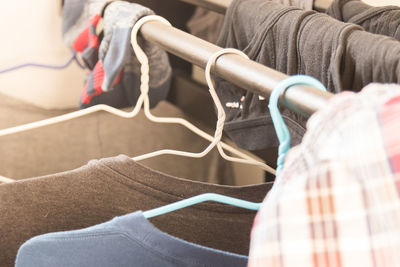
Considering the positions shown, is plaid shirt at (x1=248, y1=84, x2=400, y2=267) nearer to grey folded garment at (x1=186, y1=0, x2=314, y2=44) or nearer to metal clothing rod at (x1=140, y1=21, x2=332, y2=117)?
metal clothing rod at (x1=140, y1=21, x2=332, y2=117)

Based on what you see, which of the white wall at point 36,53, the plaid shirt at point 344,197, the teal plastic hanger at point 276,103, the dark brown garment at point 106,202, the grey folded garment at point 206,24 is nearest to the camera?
the plaid shirt at point 344,197

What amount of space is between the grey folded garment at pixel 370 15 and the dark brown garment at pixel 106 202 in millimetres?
224

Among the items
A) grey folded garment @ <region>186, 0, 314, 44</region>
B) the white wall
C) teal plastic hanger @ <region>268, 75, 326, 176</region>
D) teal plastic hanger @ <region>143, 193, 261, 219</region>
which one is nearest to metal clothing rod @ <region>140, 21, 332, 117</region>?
teal plastic hanger @ <region>268, 75, 326, 176</region>

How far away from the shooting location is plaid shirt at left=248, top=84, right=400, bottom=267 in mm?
330

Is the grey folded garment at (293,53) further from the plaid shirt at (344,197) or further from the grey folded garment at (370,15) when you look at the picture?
the plaid shirt at (344,197)

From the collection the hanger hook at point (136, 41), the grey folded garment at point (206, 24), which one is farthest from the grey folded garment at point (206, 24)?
the hanger hook at point (136, 41)

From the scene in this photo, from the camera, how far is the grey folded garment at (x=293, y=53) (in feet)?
1.73

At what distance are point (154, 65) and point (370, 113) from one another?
0.55 meters

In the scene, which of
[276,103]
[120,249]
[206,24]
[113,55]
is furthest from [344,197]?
[206,24]

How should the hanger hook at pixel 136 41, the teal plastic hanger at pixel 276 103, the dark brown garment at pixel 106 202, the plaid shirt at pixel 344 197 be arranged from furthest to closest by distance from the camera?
the hanger hook at pixel 136 41 → the dark brown garment at pixel 106 202 → the teal plastic hanger at pixel 276 103 → the plaid shirt at pixel 344 197

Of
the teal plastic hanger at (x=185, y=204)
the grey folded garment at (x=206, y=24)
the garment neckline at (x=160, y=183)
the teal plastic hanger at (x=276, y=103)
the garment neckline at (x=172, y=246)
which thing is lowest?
the garment neckline at (x=172, y=246)

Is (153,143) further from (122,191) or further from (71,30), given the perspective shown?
(122,191)

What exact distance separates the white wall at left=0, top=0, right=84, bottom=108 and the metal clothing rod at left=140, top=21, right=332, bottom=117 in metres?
0.69

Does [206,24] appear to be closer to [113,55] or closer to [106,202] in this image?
[113,55]
